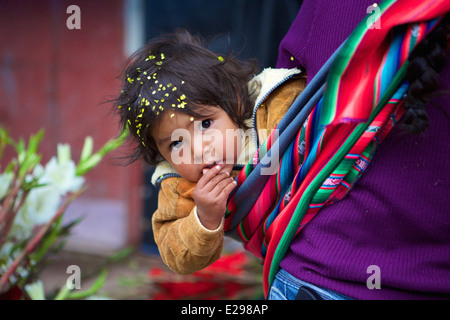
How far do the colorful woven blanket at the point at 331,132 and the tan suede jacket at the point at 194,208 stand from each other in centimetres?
9

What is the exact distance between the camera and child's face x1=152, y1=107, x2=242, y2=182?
3.40 ft

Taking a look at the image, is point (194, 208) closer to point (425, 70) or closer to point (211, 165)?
point (211, 165)

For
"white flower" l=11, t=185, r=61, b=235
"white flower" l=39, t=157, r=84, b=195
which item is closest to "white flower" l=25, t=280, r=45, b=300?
"white flower" l=11, t=185, r=61, b=235

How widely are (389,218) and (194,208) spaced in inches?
17.2

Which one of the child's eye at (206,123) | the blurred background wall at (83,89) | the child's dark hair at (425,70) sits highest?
the child's dark hair at (425,70)

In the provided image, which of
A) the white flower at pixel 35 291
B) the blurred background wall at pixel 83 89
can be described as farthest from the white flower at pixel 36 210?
the blurred background wall at pixel 83 89

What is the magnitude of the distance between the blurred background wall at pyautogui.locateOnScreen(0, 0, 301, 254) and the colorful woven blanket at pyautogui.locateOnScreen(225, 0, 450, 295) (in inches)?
112

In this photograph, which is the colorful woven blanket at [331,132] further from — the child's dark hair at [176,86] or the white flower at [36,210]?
the white flower at [36,210]

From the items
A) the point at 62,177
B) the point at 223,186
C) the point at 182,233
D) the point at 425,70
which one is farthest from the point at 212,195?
the point at 62,177

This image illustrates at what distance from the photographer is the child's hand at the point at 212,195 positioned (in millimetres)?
973

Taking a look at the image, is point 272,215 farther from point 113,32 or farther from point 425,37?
point 113,32

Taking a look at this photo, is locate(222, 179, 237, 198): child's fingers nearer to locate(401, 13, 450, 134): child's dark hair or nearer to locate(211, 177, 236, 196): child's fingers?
locate(211, 177, 236, 196): child's fingers

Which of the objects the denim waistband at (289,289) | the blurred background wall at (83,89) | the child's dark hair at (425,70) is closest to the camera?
the child's dark hair at (425,70)
